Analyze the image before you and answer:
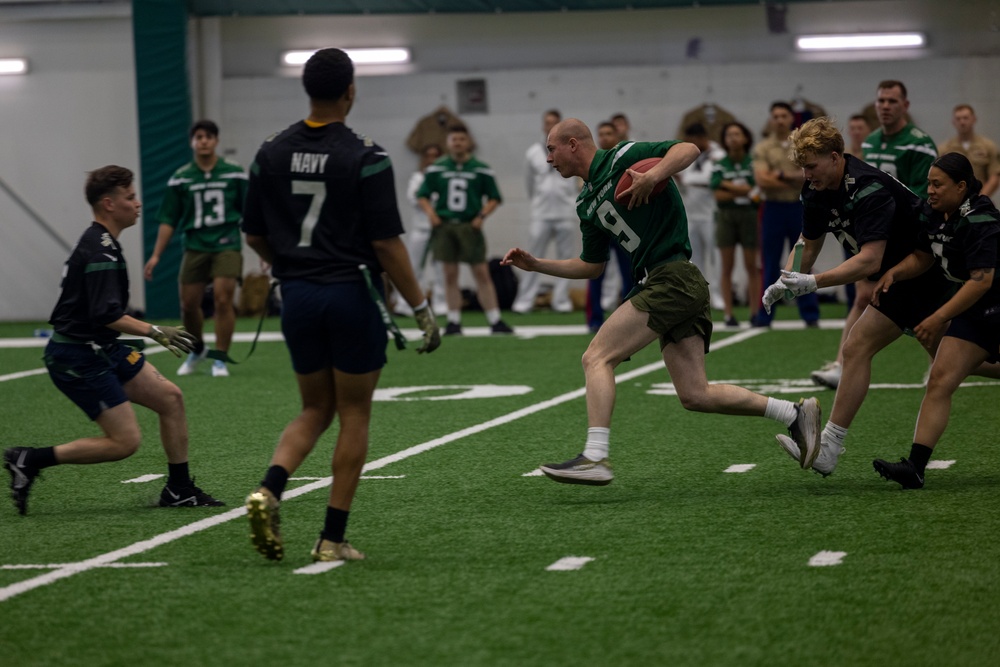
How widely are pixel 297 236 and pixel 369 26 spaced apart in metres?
15.7

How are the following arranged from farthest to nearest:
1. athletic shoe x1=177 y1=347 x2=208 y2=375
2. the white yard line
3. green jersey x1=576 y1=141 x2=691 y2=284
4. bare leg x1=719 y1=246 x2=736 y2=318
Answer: bare leg x1=719 y1=246 x2=736 y2=318 < athletic shoe x1=177 y1=347 x2=208 y2=375 < green jersey x1=576 y1=141 x2=691 y2=284 < the white yard line

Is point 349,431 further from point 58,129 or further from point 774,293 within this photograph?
point 58,129

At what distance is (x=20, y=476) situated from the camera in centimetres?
656

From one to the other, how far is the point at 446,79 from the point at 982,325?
1430 cm

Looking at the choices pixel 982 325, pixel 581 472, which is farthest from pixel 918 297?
pixel 581 472

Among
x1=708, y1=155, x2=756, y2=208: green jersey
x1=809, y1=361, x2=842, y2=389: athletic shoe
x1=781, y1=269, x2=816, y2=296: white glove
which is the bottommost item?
x1=809, y1=361, x2=842, y2=389: athletic shoe

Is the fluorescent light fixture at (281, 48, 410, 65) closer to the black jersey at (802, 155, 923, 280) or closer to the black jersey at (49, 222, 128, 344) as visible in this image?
the black jersey at (802, 155, 923, 280)

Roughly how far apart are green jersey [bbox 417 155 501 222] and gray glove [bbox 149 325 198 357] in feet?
34.6

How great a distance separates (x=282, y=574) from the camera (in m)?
5.24

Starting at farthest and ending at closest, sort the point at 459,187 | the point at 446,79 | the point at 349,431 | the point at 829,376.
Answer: the point at 446,79
the point at 459,187
the point at 829,376
the point at 349,431

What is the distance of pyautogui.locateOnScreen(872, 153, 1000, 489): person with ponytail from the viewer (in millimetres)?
6504

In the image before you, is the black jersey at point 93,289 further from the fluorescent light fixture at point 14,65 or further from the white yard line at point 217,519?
the fluorescent light fixture at point 14,65

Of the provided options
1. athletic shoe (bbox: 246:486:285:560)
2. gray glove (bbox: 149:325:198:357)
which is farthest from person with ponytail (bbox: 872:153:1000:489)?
gray glove (bbox: 149:325:198:357)

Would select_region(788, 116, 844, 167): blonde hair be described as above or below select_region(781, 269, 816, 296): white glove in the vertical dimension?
above
